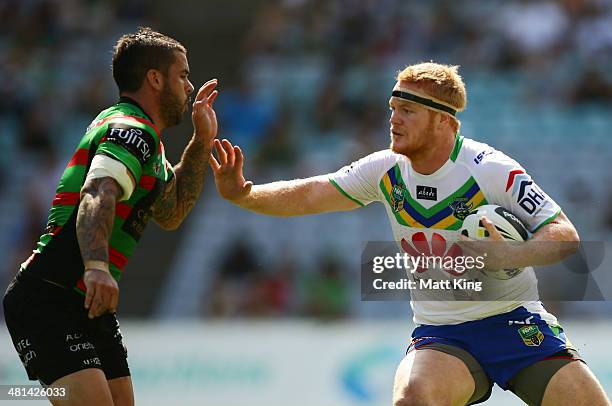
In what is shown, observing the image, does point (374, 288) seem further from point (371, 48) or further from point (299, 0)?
point (299, 0)

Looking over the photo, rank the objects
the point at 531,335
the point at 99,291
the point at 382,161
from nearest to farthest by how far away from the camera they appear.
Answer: the point at 99,291
the point at 531,335
the point at 382,161

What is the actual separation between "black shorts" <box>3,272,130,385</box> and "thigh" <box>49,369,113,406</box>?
3cm

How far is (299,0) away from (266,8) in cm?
111

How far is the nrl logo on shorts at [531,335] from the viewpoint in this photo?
5984 millimetres

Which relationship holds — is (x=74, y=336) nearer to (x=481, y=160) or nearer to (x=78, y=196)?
(x=78, y=196)

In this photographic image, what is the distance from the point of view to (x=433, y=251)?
6.18 m

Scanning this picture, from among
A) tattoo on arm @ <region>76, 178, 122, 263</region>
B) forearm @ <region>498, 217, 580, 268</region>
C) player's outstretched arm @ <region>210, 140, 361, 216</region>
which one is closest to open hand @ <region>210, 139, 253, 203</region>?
player's outstretched arm @ <region>210, 140, 361, 216</region>

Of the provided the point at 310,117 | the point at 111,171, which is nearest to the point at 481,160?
the point at 111,171

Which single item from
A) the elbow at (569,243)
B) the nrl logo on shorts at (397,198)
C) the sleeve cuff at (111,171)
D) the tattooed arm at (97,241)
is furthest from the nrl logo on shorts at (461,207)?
the tattooed arm at (97,241)

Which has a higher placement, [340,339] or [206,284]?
[206,284]

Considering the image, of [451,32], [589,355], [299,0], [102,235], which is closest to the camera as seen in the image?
[102,235]

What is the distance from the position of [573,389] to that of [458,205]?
3.90ft

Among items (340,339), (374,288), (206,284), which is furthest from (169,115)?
(206,284)

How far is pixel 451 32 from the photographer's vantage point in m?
15.8
